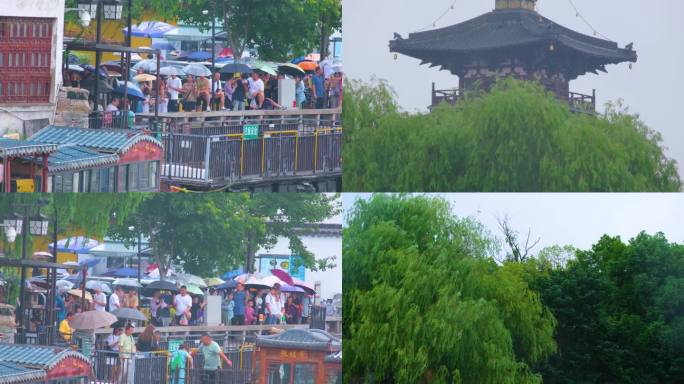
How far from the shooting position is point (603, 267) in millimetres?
14180

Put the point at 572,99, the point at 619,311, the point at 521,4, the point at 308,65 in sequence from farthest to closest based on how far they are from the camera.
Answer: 1. the point at 619,311
2. the point at 521,4
3. the point at 572,99
4. the point at 308,65

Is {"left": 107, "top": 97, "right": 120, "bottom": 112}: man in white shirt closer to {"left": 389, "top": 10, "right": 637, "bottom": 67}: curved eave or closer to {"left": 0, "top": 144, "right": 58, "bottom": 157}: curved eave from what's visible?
{"left": 0, "top": 144, "right": 58, "bottom": 157}: curved eave

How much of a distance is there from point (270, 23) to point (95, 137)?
140 centimetres

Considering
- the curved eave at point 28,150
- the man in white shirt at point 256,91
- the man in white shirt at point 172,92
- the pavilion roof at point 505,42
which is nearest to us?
the curved eave at point 28,150

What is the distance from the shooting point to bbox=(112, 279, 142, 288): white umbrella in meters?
13.4

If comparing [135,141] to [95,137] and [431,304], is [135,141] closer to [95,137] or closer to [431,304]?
[95,137]

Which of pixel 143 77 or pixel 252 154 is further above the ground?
pixel 143 77

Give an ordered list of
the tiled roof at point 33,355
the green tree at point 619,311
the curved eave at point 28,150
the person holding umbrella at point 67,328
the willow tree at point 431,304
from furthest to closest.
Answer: the green tree at point 619,311 → the person holding umbrella at point 67,328 → the willow tree at point 431,304 → the tiled roof at point 33,355 → the curved eave at point 28,150

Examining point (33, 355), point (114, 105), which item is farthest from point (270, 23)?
point (33, 355)

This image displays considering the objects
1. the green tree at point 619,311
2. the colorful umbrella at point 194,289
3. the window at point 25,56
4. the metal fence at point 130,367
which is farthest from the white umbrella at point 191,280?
the green tree at point 619,311

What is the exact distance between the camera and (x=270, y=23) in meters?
13.3

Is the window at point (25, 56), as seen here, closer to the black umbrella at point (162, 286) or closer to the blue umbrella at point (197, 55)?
the blue umbrella at point (197, 55)

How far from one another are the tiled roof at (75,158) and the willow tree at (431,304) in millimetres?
1737

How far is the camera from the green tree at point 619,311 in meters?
13.8
